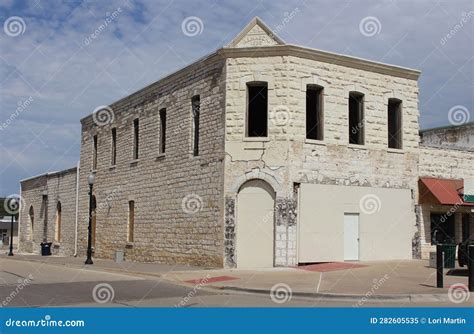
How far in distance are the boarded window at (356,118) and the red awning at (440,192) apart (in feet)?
11.5

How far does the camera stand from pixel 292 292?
14344 mm

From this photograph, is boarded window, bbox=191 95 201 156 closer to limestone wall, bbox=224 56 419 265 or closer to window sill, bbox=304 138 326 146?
limestone wall, bbox=224 56 419 265

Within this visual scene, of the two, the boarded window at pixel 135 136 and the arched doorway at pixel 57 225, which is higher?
the boarded window at pixel 135 136

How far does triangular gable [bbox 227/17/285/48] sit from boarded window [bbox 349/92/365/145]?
4042 millimetres

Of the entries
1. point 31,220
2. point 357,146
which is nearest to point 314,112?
point 357,146

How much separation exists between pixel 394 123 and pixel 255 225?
25.8 feet

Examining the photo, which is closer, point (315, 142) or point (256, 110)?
point (315, 142)

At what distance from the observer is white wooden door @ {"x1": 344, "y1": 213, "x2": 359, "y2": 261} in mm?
22484

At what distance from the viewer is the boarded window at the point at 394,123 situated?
24250 mm

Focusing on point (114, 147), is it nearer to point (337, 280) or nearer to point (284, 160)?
point (284, 160)

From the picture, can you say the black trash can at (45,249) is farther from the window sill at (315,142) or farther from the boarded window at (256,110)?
the window sill at (315,142)

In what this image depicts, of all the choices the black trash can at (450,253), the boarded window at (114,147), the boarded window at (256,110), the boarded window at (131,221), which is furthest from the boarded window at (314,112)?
the boarded window at (114,147)

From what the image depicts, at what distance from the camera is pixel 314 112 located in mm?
22688

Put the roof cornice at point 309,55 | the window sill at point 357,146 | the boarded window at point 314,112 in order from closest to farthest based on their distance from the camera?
the roof cornice at point 309,55 → the boarded window at point 314,112 → the window sill at point 357,146
